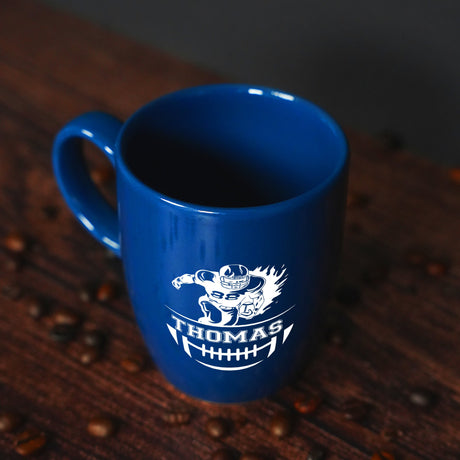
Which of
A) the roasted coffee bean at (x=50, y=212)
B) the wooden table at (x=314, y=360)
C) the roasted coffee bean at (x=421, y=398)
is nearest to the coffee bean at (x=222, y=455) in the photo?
the wooden table at (x=314, y=360)

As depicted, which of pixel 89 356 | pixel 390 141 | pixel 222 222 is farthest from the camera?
pixel 390 141

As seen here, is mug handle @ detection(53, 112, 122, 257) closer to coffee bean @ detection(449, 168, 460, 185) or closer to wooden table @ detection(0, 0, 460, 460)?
wooden table @ detection(0, 0, 460, 460)

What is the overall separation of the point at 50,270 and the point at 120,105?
0.40 metres

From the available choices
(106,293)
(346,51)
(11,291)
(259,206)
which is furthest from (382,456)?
(346,51)

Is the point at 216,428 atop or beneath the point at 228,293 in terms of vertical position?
beneath

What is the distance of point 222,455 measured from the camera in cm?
81

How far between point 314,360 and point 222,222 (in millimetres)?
325

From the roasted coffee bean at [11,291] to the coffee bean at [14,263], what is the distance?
0.03 meters

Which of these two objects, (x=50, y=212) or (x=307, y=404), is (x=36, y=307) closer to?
(x=50, y=212)

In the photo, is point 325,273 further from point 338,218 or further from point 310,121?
point 310,121

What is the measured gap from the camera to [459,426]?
85 centimetres

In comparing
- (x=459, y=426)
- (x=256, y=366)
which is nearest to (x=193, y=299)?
(x=256, y=366)

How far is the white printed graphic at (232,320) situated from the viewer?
2.32 ft

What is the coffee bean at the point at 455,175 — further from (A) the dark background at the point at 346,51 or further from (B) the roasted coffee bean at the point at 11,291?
(B) the roasted coffee bean at the point at 11,291
